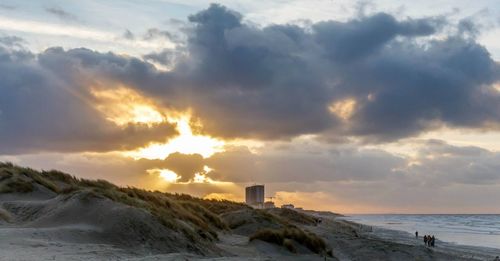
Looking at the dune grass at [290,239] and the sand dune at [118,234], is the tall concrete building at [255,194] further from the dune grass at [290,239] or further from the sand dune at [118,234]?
the dune grass at [290,239]

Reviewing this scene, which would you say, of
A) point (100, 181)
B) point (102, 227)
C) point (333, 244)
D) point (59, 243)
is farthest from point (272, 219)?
point (59, 243)

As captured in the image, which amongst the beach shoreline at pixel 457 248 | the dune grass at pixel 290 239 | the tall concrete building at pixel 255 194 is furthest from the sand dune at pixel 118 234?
the tall concrete building at pixel 255 194

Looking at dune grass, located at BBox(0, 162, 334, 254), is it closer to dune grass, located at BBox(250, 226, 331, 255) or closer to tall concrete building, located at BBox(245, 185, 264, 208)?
dune grass, located at BBox(250, 226, 331, 255)

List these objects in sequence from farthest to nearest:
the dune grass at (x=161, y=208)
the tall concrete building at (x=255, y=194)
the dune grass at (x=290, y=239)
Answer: the tall concrete building at (x=255, y=194) < the dune grass at (x=290, y=239) < the dune grass at (x=161, y=208)

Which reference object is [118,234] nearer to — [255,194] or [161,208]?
[161,208]

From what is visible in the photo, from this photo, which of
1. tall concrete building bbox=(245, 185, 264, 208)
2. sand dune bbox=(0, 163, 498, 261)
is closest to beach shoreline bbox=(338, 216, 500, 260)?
sand dune bbox=(0, 163, 498, 261)

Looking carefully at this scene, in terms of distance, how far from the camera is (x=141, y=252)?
68.1 feet

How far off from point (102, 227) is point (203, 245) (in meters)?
4.82

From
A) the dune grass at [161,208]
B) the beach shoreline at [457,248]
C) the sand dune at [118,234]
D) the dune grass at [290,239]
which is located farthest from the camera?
the beach shoreline at [457,248]

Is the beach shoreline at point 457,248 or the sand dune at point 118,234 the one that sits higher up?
the sand dune at point 118,234

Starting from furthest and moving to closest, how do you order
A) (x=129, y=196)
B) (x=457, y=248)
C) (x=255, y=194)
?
1. (x=255, y=194)
2. (x=457, y=248)
3. (x=129, y=196)

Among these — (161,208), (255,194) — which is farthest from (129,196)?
(255,194)

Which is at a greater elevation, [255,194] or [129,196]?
[255,194]

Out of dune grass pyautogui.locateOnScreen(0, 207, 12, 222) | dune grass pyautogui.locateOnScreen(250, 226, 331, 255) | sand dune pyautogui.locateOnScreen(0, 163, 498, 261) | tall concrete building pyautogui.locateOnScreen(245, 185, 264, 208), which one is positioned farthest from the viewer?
tall concrete building pyautogui.locateOnScreen(245, 185, 264, 208)
